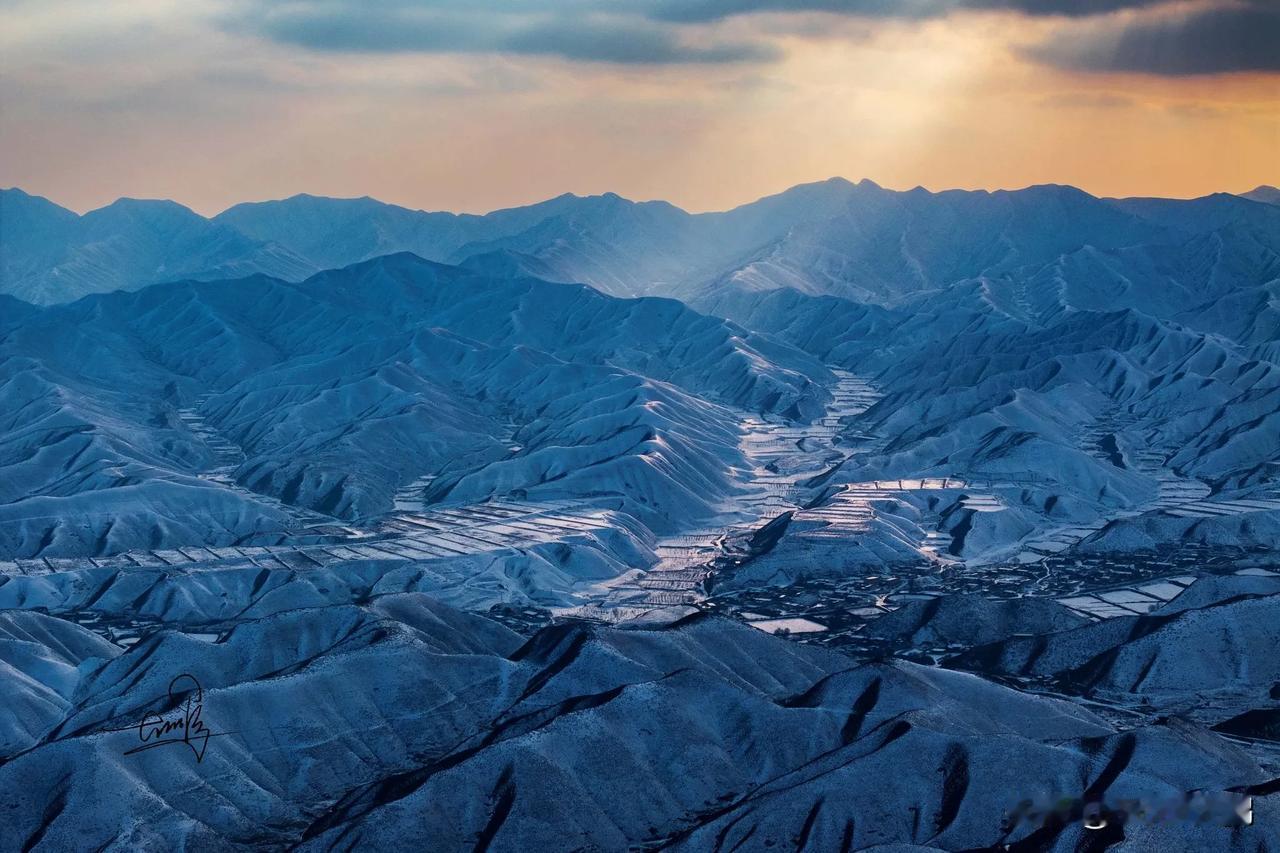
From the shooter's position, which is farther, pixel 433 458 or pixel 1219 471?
pixel 433 458

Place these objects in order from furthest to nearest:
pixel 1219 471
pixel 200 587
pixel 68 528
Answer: pixel 1219 471 → pixel 68 528 → pixel 200 587

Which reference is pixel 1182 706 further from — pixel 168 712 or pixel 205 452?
pixel 205 452

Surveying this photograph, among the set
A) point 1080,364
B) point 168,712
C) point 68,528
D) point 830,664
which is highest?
point 168,712

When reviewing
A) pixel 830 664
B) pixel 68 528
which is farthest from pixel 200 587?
pixel 830 664

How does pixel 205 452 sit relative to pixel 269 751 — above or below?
below

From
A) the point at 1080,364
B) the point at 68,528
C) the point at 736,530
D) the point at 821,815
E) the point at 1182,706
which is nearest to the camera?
the point at 821,815
